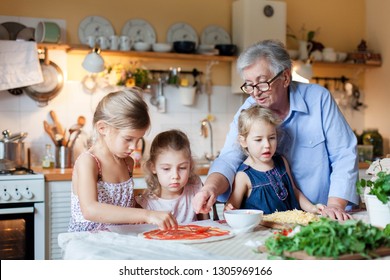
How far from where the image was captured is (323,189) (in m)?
2.25

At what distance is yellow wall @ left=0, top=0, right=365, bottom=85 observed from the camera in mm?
3955

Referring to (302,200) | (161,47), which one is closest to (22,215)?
Result: (161,47)

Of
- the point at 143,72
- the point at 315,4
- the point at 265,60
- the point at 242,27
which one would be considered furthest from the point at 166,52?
the point at 265,60

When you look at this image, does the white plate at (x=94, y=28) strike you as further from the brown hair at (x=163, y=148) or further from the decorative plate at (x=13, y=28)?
the brown hair at (x=163, y=148)

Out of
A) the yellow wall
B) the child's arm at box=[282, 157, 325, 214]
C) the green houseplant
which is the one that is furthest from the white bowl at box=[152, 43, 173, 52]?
the green houseplant

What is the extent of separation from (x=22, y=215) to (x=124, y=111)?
168 cm

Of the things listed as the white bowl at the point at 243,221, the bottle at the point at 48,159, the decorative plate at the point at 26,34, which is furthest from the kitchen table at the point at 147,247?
the decorative plate at the point at 26,34

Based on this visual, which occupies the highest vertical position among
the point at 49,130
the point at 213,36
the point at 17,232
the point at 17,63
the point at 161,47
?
the point at 213,36

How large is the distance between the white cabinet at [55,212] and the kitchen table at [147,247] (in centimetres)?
188

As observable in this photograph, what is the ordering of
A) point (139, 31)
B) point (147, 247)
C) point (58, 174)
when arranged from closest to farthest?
point (147, 247), point (58, 174), point (139, 31)

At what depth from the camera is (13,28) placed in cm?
383

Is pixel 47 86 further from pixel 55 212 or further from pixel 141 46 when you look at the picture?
pixel 55 212

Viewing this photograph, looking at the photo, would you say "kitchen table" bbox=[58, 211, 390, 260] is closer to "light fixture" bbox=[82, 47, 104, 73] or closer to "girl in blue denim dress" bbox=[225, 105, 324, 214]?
"girl in blue denim dress" bbox=[225, 105, 324, 214]

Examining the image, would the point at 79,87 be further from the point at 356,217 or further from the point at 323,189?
the point at 356,217
